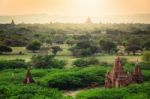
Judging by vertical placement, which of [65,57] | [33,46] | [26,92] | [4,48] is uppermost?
[4,48]

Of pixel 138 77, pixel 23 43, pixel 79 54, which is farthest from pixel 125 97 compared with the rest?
pixel 23 43

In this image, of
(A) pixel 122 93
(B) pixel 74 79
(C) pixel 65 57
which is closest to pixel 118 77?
(A) pixel 122 93

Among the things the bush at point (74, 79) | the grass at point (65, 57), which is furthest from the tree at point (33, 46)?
the bush at point (74, 79)

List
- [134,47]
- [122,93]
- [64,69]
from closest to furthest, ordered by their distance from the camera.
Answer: [122,93] < [64,69] < [134,47]

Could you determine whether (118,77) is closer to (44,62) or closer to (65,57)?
(44,62)

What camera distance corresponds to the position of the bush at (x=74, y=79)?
3559cm

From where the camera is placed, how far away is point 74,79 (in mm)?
36531

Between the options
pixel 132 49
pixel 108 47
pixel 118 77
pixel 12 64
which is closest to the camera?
pixel 118 77

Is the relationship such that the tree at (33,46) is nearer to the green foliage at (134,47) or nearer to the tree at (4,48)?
the tree at (4,48)

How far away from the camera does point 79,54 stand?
54625mm

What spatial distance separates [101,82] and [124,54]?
1973 cm

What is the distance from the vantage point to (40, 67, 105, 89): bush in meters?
35.6

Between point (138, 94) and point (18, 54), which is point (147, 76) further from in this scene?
point (18, 54)

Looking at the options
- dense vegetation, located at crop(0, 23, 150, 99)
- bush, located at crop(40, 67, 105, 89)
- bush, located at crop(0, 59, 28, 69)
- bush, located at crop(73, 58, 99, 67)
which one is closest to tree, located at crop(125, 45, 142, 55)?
dense vegetation, located at crop(0, 23, 150, 99)
